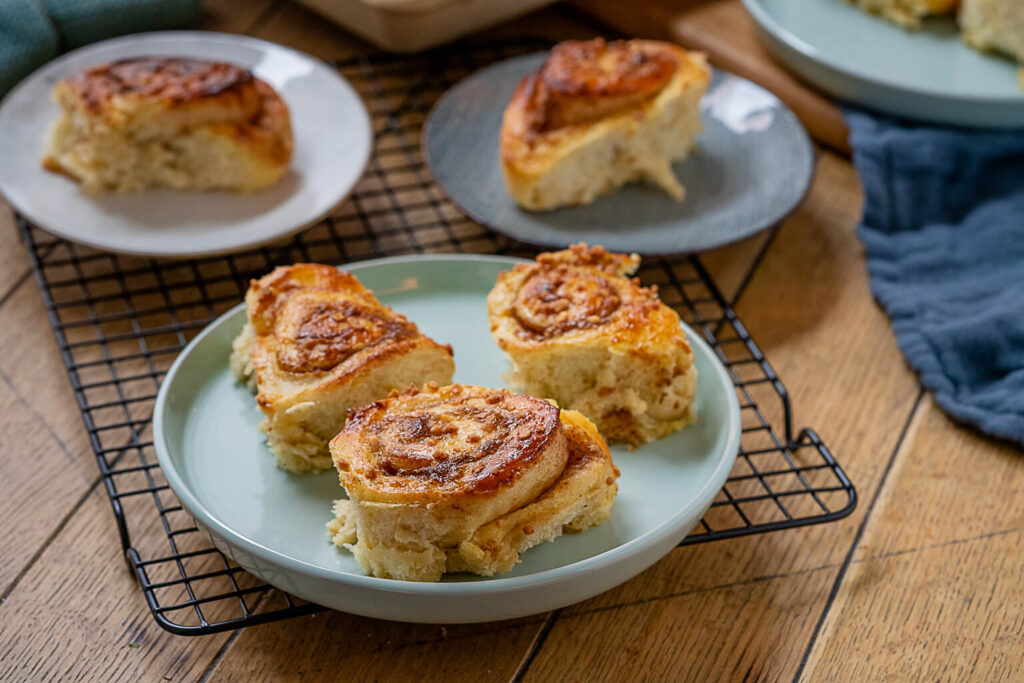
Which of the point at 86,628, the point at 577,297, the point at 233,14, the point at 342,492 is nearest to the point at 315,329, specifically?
the point at 342,492

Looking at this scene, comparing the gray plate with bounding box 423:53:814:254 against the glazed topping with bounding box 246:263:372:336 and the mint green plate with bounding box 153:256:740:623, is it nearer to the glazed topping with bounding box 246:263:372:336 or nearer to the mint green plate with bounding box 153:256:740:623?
the mint green plate with bounding box 153:256:740:623

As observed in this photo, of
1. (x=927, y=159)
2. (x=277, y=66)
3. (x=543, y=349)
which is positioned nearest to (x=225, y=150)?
(x=277, y=66)

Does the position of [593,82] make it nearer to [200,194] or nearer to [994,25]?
[200,194]

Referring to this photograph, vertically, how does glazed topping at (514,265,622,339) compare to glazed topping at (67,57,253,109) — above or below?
below

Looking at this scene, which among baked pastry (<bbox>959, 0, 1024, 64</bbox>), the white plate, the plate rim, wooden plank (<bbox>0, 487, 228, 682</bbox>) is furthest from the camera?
baked pastry (<bbox>959, 0, 1024, 64</bbox>)

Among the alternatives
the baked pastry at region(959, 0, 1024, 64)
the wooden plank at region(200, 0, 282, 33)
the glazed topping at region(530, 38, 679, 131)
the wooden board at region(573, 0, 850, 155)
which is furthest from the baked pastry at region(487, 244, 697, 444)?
the wooden plank at region(200, 0, 282, 33)

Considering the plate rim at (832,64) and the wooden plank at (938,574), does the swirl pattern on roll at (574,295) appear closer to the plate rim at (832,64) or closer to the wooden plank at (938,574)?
the wooden plank at (938,574)

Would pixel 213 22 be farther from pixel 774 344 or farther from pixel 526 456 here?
pixel 526 456
